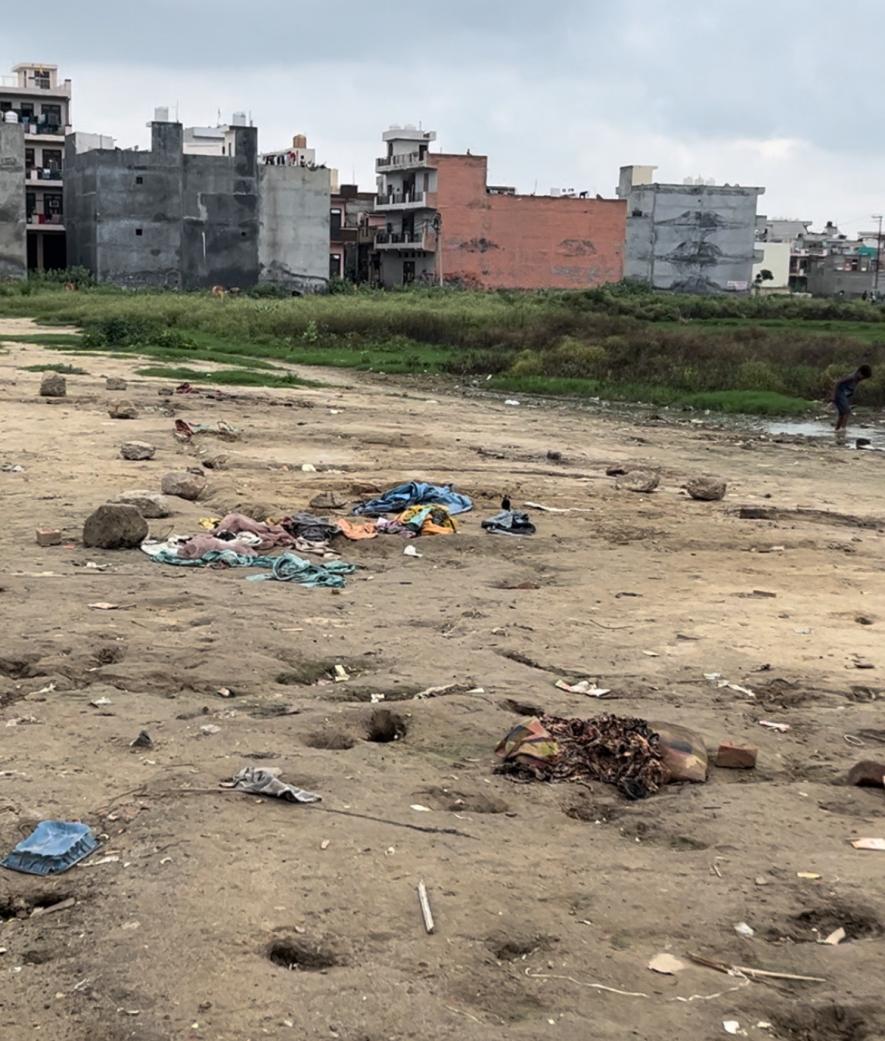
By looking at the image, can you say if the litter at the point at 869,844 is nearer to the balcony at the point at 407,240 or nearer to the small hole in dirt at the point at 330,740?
the small hole in dirt at the point at 330,740

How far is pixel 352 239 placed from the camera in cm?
7669

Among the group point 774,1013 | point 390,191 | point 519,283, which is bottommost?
point 774,1013

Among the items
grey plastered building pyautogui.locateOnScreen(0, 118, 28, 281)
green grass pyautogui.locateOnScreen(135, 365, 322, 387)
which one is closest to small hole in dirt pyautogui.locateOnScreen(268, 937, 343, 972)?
green grass pyautogui.locateOnScreen(135, 365, 322, 387)

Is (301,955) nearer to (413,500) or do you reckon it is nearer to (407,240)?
(413,500)

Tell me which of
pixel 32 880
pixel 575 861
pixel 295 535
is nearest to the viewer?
pixel 32 880

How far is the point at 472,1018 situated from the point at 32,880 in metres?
1.55

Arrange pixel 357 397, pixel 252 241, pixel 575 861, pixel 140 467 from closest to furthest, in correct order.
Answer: pixel 575 861
pixel 140 467
pixel 357 397
pixel 252 241

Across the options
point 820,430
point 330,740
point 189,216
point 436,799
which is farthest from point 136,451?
point 189,216

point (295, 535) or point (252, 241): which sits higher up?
point (252, 241)

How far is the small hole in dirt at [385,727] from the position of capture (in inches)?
227

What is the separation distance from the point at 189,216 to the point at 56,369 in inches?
1530

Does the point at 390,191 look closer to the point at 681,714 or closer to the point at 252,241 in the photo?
the point at 252,241

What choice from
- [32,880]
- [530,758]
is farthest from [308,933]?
[530,758]

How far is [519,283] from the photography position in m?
68.8
